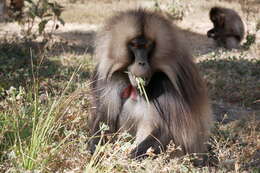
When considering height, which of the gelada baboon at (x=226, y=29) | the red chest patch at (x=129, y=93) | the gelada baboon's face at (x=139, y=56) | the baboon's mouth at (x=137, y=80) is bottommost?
the gelada baboon at (x=226, y=29)

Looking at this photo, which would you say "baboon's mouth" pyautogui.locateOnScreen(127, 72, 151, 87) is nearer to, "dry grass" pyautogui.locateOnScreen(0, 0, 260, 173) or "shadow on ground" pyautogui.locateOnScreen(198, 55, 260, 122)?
"dry grass" pyautogui.locateOnScreen(0, 0, 260, 173)

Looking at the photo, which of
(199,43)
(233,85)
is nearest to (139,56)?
(233,85)

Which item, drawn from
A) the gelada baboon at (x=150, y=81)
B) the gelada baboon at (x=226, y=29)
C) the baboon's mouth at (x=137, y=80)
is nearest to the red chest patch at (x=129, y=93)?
the gelada baboon at (x=150, y=81)

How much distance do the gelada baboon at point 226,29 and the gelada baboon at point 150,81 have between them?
6.40 meters

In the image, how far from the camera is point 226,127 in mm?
5094

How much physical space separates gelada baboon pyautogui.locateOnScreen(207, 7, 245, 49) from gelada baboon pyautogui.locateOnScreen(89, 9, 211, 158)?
21.0 ft

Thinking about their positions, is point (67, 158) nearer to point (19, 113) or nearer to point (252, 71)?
point (19, 113)

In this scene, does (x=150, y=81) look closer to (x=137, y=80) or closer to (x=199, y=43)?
(x=137, y=80)

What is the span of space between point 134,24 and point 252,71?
3857 mm

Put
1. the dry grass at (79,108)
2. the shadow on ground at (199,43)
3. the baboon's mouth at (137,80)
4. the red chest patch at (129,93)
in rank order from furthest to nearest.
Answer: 1. the shadow on ground at (199,43)
2. the red chest patch at (129,93)
3. the baboon's mouth at (137,80)
4. the dry grass at (79,108)

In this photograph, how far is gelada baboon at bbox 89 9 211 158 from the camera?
12.2 feet

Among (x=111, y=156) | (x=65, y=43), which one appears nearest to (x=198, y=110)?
(x=111, y=156)

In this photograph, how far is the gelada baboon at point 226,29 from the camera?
10.3 meters

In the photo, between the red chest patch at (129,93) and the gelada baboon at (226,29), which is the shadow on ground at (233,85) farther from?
the gelada baboon at (226,29)
